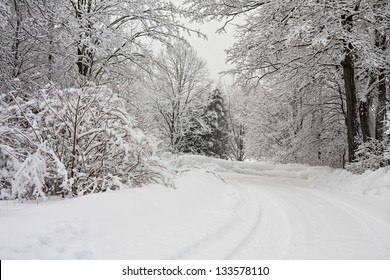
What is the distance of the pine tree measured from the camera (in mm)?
29109

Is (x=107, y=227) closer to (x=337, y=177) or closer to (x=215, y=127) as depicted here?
(x=337, y=177)

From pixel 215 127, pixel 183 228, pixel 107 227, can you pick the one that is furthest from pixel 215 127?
pixel 107 227

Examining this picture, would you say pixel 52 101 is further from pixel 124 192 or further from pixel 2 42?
pixel 2 42

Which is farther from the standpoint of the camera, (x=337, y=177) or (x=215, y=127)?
(x=215, y=127)

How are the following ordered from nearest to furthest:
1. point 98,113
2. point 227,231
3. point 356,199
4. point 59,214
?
1. point 59,214
2. point 227,231
3. point 98,113
4. point 356,199

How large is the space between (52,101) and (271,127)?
19.3 meters

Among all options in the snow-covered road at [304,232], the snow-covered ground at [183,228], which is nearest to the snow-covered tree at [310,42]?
the snow-covered road at [304,232]

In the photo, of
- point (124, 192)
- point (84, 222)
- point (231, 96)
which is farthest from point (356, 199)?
point (231, 96)

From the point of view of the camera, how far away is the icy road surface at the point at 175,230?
2680mm

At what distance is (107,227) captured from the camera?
3.13 m

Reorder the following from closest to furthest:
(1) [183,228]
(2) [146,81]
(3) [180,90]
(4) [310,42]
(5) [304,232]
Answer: (1) [183,228], (5) [304,232], (4) [310,42], (2) [146,81], (3) [180,90]

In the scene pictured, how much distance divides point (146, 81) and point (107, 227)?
8788 millimetres

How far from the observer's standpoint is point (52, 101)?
4801mm
